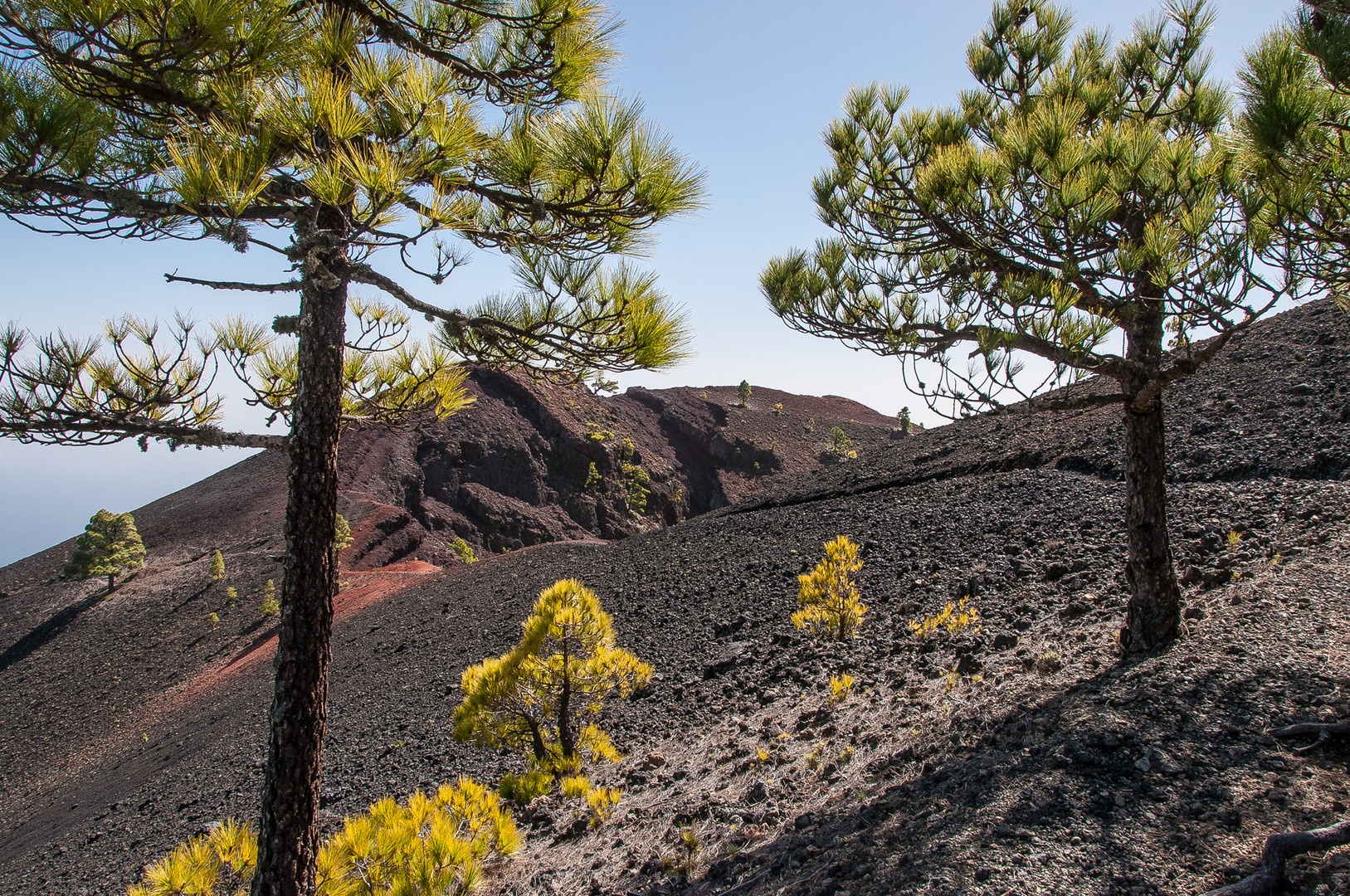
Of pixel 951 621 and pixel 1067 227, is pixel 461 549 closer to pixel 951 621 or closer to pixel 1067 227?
pixel 951 621

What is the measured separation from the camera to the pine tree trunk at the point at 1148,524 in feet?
11.5

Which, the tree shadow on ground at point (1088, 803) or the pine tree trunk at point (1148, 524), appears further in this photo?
the pine tree trunk at point (1148, 524)

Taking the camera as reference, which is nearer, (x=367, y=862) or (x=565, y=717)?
(x=367, y=862)

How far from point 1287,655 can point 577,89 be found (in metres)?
4.49

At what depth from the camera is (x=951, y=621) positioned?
5.10 m

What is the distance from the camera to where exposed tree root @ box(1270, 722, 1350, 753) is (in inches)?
94.0

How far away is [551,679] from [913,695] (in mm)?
2392

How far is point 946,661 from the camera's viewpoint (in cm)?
476

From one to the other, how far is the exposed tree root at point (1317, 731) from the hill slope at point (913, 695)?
0.06 metres

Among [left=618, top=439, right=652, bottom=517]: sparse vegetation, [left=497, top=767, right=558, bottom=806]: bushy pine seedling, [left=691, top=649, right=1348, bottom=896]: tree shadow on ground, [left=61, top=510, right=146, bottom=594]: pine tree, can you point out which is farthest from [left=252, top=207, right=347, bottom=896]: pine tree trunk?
[left=618, top=439, right=652, bottom=517]: sparse vegetation

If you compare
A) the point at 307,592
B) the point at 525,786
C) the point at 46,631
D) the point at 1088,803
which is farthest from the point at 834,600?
the point at 46,631

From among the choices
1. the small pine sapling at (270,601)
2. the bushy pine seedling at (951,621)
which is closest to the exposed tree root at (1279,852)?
the bushy pine seedling at (951,621)

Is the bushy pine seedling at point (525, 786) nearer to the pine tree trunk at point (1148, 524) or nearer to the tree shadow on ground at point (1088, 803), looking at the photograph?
the tree shadow on ground at point (1088, 803)

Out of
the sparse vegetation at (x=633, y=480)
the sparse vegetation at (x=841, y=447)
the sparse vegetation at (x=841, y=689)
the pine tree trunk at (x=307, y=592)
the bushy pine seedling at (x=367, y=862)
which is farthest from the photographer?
the sparse vegetation at (x=841, y=447)
